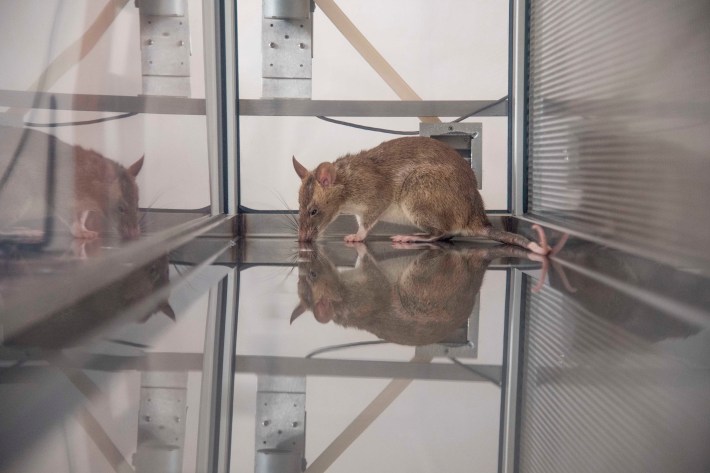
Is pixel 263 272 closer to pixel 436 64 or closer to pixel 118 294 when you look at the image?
pixel 118 294

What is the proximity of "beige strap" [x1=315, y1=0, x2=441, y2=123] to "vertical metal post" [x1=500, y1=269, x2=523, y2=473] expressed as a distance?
233cm

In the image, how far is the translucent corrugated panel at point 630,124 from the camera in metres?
1.92

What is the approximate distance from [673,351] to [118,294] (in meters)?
1.18

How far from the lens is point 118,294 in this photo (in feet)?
5.57

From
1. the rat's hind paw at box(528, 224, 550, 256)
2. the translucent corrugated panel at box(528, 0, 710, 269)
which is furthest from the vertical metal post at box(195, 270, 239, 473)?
the rat's hind paw at box(528, 224, 550, 256)

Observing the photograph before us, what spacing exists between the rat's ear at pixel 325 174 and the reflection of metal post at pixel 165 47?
32.9 inches

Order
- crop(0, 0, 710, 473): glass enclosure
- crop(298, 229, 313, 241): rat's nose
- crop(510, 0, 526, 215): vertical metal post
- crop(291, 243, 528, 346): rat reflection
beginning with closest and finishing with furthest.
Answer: crop(0, 0, 710, 473): glass enclosure, crop(291, 243, 528, 346): rat reflection, crop(298, 229, 313, 241): rat's nose, crop(510, 0, 526, 215): vertical metal post

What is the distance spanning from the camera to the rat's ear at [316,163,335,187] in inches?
149

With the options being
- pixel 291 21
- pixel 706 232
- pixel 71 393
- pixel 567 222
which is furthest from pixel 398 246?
pixel 71 393

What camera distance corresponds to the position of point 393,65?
421 centimetres

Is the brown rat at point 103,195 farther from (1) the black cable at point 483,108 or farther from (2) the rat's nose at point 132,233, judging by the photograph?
(1) the black cable at point 483,108

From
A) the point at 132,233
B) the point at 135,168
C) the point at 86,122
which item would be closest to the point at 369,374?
the point at 86,122

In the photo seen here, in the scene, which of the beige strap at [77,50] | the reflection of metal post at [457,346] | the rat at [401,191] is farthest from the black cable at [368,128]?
the reflection of metal post at [457,346]

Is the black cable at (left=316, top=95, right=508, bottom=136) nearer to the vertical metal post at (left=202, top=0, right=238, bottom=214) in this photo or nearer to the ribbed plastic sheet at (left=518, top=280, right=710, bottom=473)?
the vertical metal post at (left=202, top=0, right=238, bottom=214)
